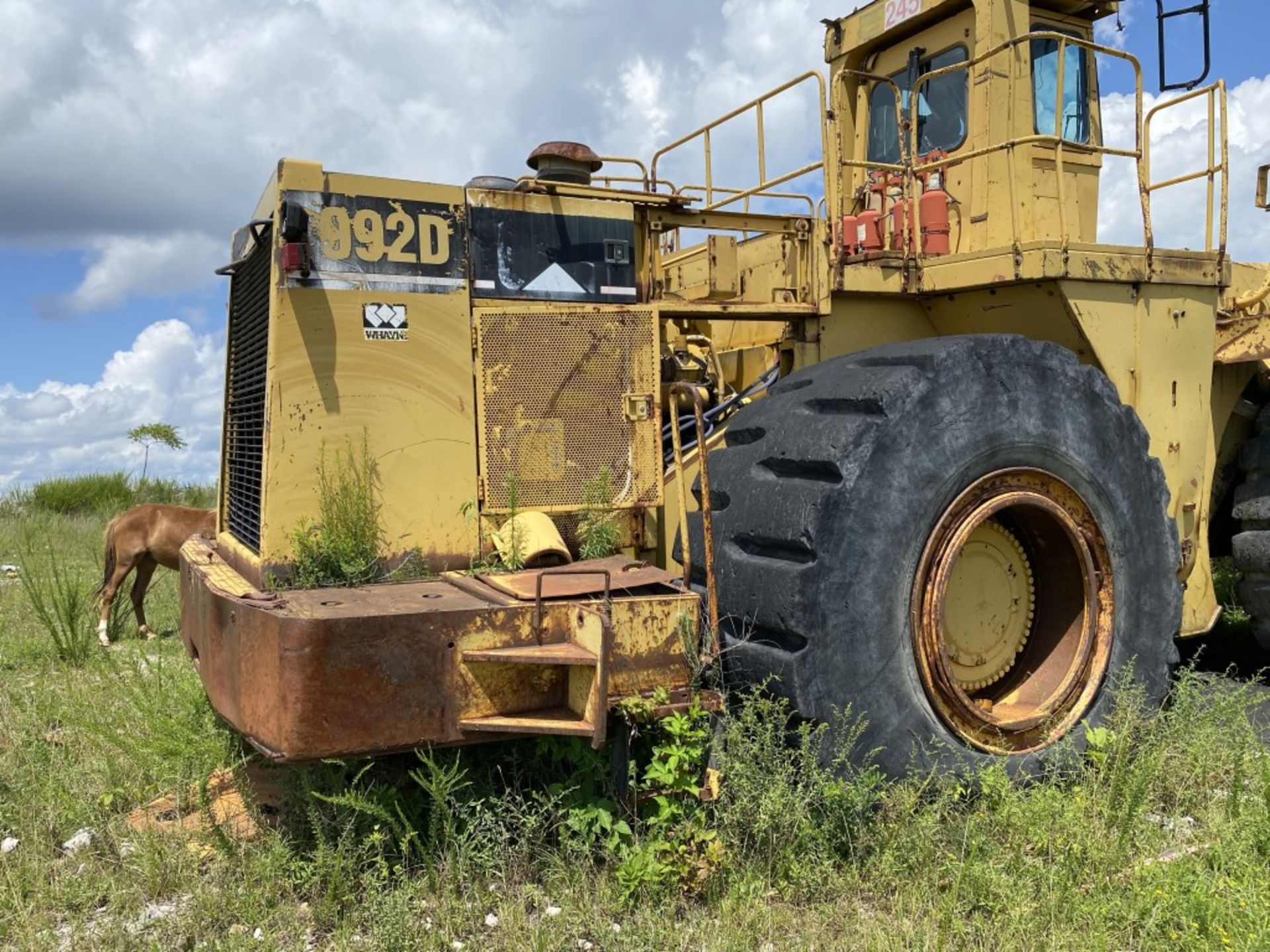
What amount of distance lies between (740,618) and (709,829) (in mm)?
667

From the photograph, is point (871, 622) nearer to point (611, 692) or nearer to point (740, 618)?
point (740, 618)

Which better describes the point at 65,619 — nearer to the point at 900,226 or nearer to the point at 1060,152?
the point at 900,226

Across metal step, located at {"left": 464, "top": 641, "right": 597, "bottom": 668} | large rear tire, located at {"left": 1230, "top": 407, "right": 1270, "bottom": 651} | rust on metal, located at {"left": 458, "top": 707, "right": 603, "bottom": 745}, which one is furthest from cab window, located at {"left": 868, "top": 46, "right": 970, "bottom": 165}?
rust on metal, located at {"left": 458, "top": 707, "right": 603, "bottom": 745}

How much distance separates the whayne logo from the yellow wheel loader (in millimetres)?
11

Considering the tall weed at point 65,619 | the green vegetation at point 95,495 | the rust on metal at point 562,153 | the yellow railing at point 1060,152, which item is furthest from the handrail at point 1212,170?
the green vegetation at point 95,495

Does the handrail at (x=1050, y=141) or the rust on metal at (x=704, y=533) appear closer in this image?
the rust on metal at (x=704, y=533)

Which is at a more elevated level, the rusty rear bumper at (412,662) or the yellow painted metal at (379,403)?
the yellow painted metal at (379,403)

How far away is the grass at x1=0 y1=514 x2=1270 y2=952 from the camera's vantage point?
2916 millimetres

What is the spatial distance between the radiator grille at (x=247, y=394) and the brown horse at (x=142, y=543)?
11.1ft

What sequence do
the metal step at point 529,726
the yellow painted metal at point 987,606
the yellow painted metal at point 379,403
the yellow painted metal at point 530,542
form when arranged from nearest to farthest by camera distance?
the metal step at point 529,726, the yellow painted metal at point 379,403, the yellow painted metal at point 530,542, the yellow painted metal at point 987,606

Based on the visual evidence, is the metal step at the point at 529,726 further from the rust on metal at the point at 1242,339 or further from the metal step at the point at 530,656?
the rust on metal at the point at 1242,339

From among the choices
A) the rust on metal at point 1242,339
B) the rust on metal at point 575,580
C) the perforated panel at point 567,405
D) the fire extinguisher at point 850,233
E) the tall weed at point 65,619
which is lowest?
the tall weed at point 65,619

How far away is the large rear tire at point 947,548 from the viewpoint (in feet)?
10.6

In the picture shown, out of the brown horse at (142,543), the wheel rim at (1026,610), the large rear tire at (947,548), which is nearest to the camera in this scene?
the large rear tire at (947,548)
